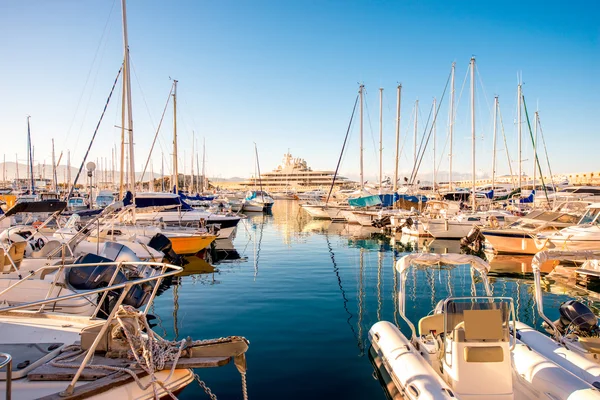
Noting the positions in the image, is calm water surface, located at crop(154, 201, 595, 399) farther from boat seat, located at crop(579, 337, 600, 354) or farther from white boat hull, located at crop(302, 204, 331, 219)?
white boat hull, located at crop(302, 204, 331, 219)

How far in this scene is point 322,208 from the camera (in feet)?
147

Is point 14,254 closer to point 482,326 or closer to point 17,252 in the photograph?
point 17,252

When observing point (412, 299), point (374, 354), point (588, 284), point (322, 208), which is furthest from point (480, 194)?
point (374, 354)

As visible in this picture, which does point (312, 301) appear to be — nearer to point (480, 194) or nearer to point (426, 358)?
point (426, 358)

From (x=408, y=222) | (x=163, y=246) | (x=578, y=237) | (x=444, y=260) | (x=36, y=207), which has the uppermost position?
(x=36, y=207)

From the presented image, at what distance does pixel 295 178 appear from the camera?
137 meters

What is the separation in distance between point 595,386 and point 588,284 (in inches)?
449

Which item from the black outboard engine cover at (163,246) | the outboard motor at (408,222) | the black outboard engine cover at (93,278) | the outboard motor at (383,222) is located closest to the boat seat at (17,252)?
the black outboard engine cover at (93,278)

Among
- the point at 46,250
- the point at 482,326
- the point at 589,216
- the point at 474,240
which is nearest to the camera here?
the point at 482,326

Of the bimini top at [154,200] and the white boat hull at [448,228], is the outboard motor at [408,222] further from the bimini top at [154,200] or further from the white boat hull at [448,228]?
the bimini top at [154,200]

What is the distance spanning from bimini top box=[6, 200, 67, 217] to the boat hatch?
439 centimetres

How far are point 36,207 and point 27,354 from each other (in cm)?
568

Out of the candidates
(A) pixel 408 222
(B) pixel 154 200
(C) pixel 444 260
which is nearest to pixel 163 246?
(B) pixel 154 200

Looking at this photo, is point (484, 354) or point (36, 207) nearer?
point (484, 354)
